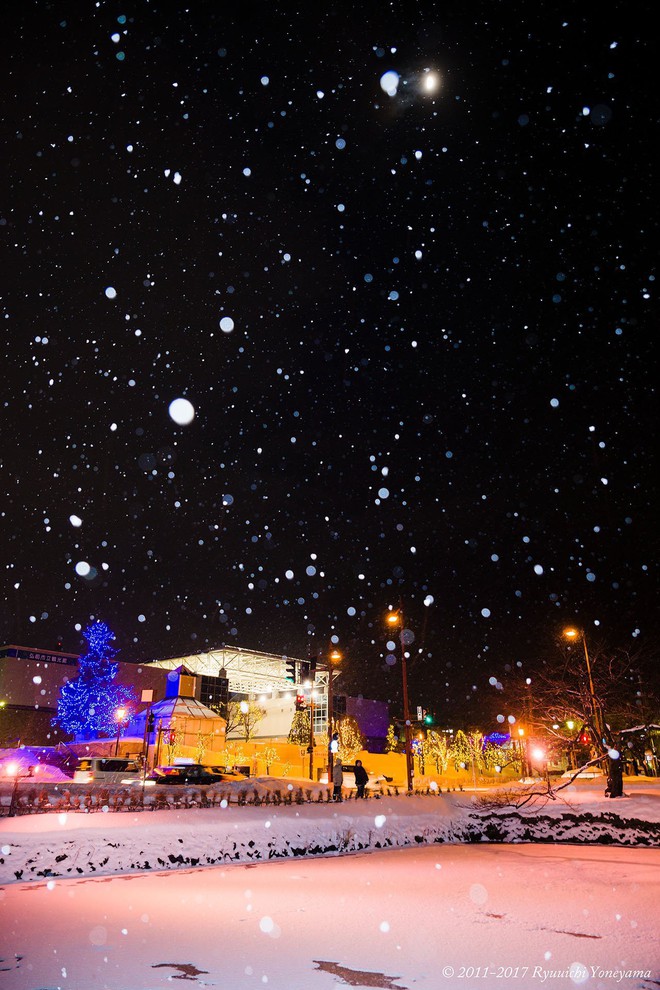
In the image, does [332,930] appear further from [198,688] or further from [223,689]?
[223,689]

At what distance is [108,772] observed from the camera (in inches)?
1140

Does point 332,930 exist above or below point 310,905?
above

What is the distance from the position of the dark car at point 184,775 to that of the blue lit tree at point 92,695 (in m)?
23.6

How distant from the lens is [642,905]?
9.18m

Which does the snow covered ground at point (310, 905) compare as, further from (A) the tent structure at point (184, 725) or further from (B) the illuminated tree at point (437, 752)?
(B) the illuminated tree at point (437, 752)

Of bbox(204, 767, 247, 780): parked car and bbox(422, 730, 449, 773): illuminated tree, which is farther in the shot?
bbox(422, 730, 449, 773): illuminated tree

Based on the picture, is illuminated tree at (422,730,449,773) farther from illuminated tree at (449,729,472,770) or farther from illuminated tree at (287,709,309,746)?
illuminated tree at (287,709,309,746)

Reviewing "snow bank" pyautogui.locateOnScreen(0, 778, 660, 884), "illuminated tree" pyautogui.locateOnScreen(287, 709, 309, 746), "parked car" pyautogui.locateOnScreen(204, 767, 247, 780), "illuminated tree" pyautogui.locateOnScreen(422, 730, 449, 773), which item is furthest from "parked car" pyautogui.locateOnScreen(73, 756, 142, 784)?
"illuminated tree" pyautogui.locateOnScreen(422, 730, 449, 773)

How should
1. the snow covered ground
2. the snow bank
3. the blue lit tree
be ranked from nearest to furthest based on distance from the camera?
the snow covered ground → the snow bank → the blue lit tree

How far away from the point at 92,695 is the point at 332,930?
51.9 m

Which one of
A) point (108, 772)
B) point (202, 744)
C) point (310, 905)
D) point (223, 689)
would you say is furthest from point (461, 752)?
point (310, 905)

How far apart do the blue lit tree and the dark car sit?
2365 centimetres

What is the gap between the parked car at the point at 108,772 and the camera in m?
28.4

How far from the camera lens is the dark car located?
Answer: 28.5m
